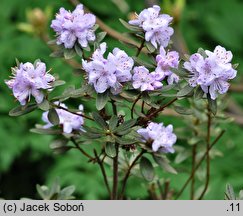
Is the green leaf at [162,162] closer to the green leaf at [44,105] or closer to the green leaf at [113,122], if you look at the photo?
the green leaf at [113,122]

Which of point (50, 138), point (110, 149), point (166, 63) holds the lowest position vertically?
point (110, 149)

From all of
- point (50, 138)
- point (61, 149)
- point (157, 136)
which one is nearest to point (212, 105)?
point (157, 136)

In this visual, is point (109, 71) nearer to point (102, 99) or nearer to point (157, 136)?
point (102, 99)

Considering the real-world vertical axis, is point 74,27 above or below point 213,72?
above

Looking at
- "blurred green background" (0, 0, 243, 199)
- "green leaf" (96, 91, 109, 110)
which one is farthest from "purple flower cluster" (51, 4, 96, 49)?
"blurred green background" (0, 0, 243, 199)
